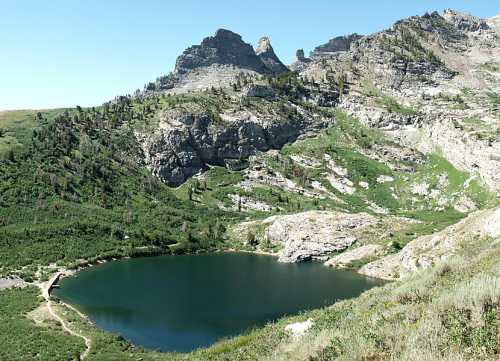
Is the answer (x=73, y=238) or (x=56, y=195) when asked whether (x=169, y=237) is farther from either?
(x=56, y=195)

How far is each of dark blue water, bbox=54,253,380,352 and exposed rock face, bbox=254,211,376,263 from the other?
841cm

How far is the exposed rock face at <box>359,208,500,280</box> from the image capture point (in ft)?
262

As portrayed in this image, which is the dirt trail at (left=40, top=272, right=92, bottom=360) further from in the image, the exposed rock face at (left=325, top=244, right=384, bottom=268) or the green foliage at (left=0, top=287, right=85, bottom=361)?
the exposed rock face at (left=325, top=244, right=384, bottom=268)

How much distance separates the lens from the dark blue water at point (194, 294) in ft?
249

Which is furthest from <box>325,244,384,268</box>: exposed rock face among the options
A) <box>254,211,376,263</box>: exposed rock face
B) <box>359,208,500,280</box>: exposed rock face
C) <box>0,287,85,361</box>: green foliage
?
<box>0,287,85,361</box>: green foliage

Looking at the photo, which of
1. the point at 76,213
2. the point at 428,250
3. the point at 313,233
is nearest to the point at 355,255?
the point at 313,233

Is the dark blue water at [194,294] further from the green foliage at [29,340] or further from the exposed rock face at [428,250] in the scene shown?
the green foliage at [29,340]

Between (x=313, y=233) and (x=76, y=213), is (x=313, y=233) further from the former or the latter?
(x=76, y=213)

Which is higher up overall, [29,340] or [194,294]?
[29,340]

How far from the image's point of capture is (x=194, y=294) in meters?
99.2

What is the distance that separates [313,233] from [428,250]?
5199cm

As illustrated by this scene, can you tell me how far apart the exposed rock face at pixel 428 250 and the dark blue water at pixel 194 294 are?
269 inches

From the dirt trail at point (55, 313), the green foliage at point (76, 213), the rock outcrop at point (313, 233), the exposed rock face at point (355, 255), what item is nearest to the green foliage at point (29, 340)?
the dirt trail at point (55, 313)

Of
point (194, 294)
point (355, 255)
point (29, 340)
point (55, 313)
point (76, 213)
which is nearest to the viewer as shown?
point (29, 340)
